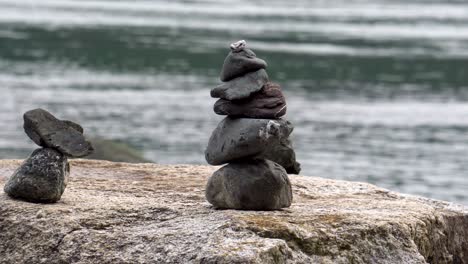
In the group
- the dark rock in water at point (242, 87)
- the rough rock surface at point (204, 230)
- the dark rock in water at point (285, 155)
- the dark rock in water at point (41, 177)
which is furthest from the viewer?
the dark rock in water at point (285, 155)

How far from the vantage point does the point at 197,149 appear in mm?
37906

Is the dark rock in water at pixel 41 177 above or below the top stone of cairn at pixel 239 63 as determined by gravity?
below

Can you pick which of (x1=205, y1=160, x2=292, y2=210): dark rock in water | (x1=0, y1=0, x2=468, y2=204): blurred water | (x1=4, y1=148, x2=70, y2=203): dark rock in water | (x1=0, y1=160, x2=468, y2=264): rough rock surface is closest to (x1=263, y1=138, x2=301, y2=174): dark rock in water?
(x1=0, y1=160, x2=468, y2=264): rough rock surface

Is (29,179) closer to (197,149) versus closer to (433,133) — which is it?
(197,149)

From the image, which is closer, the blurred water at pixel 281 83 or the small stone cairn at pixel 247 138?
the small stone cairn at pixel 247 138

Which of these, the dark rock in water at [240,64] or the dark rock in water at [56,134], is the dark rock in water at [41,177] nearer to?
the dark rock in water at [56,134]

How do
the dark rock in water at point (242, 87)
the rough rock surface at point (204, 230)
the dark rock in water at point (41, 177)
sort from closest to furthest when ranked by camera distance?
the rough rock surface at point (204, 230), the dark rock in water at point (242, 87), the dark rock in water at point (41, 177)

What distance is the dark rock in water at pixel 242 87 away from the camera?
35.8 ft

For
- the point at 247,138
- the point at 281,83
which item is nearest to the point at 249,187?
the point at 247,138

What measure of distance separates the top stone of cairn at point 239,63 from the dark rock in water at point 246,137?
496mm

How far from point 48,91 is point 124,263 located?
4115cm

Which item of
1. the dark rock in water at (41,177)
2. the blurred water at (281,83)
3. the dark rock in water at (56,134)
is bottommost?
the blurred water at (281,83)

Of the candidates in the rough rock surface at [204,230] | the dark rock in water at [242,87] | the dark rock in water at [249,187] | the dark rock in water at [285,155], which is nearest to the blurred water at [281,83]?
the dark rock in water at [285,155]

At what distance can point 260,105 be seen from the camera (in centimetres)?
1100
